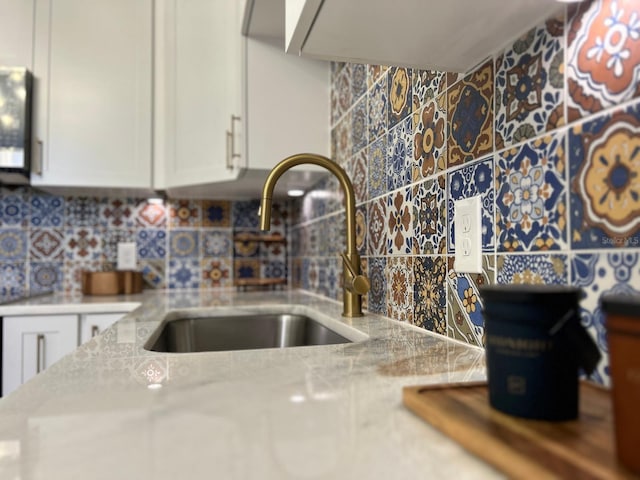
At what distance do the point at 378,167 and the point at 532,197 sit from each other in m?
0.60

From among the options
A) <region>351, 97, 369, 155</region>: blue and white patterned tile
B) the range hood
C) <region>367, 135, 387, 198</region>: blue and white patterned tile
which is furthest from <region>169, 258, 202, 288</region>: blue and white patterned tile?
<region>367, 135, 387, 198</region>: blue and white patterned tile

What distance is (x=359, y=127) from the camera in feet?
4.39

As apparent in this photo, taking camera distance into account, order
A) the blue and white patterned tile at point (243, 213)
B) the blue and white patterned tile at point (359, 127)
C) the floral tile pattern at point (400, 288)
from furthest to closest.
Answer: the blue and white patterned tile at point (243, 213) < the blue and white patterned tile at point (359, 127) < the floral tile pattern at point (400, 288)

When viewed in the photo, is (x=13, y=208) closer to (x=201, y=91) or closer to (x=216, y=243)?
(x=216, y=243)

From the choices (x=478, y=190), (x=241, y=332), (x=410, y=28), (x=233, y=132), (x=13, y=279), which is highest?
(x=233, y=132)

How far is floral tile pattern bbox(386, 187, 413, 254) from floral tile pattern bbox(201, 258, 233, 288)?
4.58 ft

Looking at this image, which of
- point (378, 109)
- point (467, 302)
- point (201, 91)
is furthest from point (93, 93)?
point (467, 302)

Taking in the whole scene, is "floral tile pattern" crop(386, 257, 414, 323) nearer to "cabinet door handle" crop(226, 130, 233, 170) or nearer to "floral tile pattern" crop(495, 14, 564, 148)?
"floral tile pattern" crop(495, 14, 564, 148)

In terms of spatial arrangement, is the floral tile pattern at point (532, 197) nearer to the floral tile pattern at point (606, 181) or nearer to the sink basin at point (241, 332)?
the floral tile pattern at point (606, 181)

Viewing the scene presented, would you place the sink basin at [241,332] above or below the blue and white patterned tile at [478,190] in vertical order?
below

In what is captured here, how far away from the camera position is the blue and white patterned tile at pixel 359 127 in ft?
4.22

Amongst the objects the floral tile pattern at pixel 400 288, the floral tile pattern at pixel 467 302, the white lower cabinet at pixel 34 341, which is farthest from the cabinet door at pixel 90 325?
the floral tile pattern at pixel 467 302

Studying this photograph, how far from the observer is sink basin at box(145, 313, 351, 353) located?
51.4 inches

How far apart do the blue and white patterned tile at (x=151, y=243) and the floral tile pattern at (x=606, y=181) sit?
6.77ft
